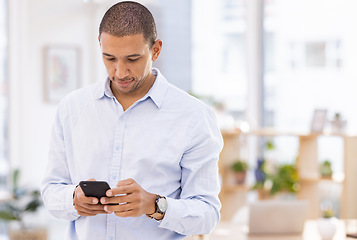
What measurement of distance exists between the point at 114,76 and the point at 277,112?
4600 millimetres

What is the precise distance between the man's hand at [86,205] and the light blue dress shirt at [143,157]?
64 mm

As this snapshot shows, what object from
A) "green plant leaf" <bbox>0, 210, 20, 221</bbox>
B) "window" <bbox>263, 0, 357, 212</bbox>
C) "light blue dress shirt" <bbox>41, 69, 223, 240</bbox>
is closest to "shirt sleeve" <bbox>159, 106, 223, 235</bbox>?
"light blue dress shirt" <bbox>41, 69, 223, 240</bbox>

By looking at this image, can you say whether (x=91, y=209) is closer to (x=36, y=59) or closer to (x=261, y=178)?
(x=261, y=178)

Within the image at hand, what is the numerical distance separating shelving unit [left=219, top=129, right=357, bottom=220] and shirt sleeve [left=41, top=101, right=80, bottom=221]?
3353 mm

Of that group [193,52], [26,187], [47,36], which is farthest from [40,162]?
[193,52]

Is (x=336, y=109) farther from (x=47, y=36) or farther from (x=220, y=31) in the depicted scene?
(x=47, y=36)

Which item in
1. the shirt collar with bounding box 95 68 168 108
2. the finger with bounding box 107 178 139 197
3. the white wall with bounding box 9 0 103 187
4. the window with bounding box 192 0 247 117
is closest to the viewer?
the finger with bounding box 107 178 139 197

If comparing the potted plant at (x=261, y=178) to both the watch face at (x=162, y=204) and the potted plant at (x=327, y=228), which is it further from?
the watch face at (x=162, y=204)

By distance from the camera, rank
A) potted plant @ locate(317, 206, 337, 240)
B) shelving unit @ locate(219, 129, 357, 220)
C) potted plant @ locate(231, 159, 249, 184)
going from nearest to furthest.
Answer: potted plant @ locate(317, 206, 337, 240) < shelving unit @ locate(219, 129, 357, 220) < potted plant @ locate(231, 159, 249, 184)

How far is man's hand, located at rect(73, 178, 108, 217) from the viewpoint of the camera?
1.58m

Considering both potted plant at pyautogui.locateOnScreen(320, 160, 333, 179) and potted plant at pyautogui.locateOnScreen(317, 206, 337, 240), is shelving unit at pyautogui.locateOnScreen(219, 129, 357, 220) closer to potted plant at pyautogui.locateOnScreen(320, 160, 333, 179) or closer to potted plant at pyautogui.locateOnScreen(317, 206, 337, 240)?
potted plant at pyautogui.locateOnScreen(320, 160, 333, 179)

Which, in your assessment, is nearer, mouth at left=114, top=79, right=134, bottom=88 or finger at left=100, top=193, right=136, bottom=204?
finger at left=100, top=193, right=136, bottom=204

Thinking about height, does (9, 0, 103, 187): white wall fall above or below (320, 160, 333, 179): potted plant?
above

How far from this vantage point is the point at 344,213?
4.67 metres
